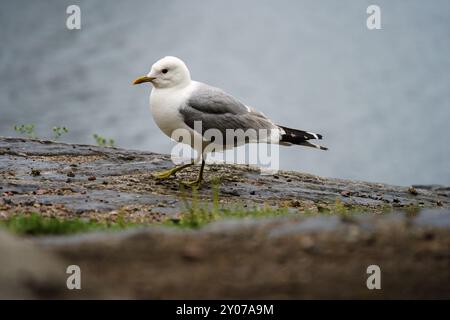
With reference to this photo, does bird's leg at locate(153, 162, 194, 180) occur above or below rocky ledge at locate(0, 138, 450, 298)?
above

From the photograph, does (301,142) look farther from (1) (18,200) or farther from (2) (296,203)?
(1) (18,200)

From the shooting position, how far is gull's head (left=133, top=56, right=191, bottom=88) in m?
9.52

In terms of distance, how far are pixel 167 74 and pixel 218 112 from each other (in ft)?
2.52

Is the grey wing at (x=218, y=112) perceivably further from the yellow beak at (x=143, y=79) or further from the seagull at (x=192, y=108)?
the yellow beak at (x=143, y=79)

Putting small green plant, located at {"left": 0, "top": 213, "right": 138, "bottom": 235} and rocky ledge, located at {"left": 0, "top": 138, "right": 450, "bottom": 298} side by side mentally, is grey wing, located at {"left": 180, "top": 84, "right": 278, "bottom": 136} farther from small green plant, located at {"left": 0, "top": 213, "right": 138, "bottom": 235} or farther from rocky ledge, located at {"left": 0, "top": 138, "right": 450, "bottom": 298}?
rocky ledge, located at {"left": 0, "top": 138, "right": 450, "bottom": 298}

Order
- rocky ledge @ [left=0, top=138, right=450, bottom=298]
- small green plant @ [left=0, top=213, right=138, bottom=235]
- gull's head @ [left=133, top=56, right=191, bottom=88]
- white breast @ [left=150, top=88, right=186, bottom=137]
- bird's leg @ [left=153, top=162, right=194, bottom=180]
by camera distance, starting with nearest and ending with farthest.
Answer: rocky ledge @ [left=0, top=138, right=450, bottom=298]
small green plant @ [left=0, top=213, right=138, bottom=235]
white breast @ [left=150, top=88, right=186, bottom=137]
gull's head @ [left=133, top=56, right=191, bottom=88]
bird's leg @ [left=153, top=162, right=194, bottom=180]

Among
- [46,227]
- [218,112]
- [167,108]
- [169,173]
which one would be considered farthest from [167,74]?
[46,227]

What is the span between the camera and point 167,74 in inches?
376

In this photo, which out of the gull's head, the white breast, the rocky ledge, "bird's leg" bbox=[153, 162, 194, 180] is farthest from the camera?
"bird's leg" bbox=[153, 162, 194, 180]

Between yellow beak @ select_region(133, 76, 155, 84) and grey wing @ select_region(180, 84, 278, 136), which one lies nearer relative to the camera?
grey wing @ select_region(180, 84, 278, 136)

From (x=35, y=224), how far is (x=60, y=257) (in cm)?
133

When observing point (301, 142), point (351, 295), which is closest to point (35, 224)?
point (351, 295)

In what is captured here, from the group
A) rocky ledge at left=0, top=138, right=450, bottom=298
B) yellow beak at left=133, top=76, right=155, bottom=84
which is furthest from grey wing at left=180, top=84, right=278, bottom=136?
rocky ledge at left=0, top=138, right=450, bottom=298

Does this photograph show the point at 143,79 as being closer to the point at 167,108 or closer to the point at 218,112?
the point at 167,108
